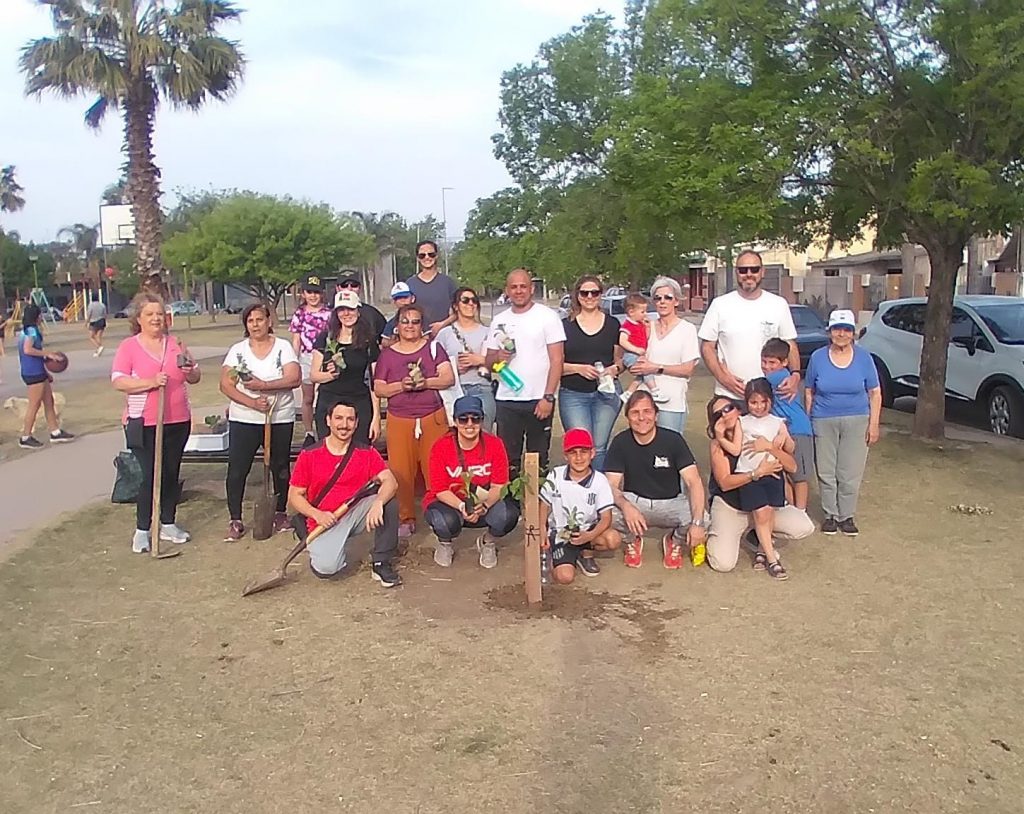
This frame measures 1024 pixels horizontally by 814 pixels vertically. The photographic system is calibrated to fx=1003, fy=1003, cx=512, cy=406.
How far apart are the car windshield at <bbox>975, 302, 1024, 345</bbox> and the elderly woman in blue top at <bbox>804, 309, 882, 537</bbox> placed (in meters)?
5.60

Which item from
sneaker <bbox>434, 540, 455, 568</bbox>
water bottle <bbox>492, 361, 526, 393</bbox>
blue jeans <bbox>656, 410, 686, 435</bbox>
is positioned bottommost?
sneaker <bbox>434, 540, 455, 568</bbox>

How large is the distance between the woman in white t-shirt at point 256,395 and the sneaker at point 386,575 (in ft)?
4.64

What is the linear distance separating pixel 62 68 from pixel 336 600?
2136cm

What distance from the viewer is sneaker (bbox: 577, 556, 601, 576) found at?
19.5 ft

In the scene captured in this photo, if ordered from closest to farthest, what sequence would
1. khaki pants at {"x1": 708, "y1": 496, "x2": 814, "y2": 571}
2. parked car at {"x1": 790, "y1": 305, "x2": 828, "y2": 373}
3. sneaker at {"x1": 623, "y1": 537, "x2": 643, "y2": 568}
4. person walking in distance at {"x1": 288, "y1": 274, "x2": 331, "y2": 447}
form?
khaki pants at {"x1": 708, "y1": 496, "x2": 814, "y2": 571} → sneaker at {"x1": 623, "y1": 537, "x2": 643, "y2": 568} → person walking in distance at {"x1": 288, "y1": 274, "x2": 331, "y2": 447} → parked car at {"x1": 790, "y1": 305, "x2": 828, "y2": 373}

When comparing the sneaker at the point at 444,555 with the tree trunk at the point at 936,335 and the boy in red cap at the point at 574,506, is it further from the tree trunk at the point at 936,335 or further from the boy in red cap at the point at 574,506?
the tree trunk at the point at 936,335

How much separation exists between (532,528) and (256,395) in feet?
7.83

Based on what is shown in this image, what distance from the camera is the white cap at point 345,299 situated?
6.60 meters

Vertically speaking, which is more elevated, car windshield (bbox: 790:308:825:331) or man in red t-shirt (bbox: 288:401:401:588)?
car windshield (bbox: 790:308:825:331)

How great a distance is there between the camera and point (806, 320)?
65.7 feet

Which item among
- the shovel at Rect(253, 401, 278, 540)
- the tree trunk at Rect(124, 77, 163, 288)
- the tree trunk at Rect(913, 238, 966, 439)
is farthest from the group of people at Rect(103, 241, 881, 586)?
the tree trunk at Rect(124, 77, 163, 288)

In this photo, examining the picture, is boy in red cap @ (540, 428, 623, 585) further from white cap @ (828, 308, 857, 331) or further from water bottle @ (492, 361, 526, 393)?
white cap @ (828, 308, 857, 331)

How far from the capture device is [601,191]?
32.3m

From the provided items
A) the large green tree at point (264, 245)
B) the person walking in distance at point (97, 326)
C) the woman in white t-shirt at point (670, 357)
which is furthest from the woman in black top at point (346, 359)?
the large green tree at point (264, 245)
